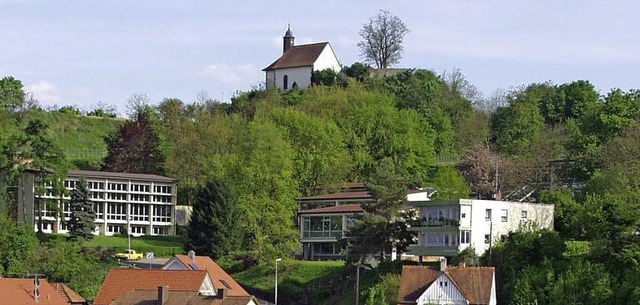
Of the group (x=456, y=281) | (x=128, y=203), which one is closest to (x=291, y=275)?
(x=456, y=281)

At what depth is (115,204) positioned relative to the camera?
107 m

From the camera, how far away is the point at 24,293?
215 feet

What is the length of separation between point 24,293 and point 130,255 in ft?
82.2

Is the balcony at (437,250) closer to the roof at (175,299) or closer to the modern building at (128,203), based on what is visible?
the roof at (175,299)

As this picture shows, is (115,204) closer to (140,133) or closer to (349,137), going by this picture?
(140,133)

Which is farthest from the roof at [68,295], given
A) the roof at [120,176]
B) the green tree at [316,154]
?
the roof at [120,176]

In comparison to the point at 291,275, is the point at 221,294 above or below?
above

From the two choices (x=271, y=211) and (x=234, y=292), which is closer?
(x=234, y=292)

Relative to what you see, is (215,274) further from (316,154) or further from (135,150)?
(135,150)

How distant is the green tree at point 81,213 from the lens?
95375 mm

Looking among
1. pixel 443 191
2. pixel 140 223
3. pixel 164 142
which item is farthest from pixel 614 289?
pixel 164 142

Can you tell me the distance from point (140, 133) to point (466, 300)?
54.4 metres

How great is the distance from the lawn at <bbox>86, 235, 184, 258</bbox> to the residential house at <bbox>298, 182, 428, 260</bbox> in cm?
963

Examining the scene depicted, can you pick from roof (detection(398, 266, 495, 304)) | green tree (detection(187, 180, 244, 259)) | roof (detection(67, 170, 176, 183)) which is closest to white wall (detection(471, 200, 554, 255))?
roof (detection(398, 266, 495, 304))
